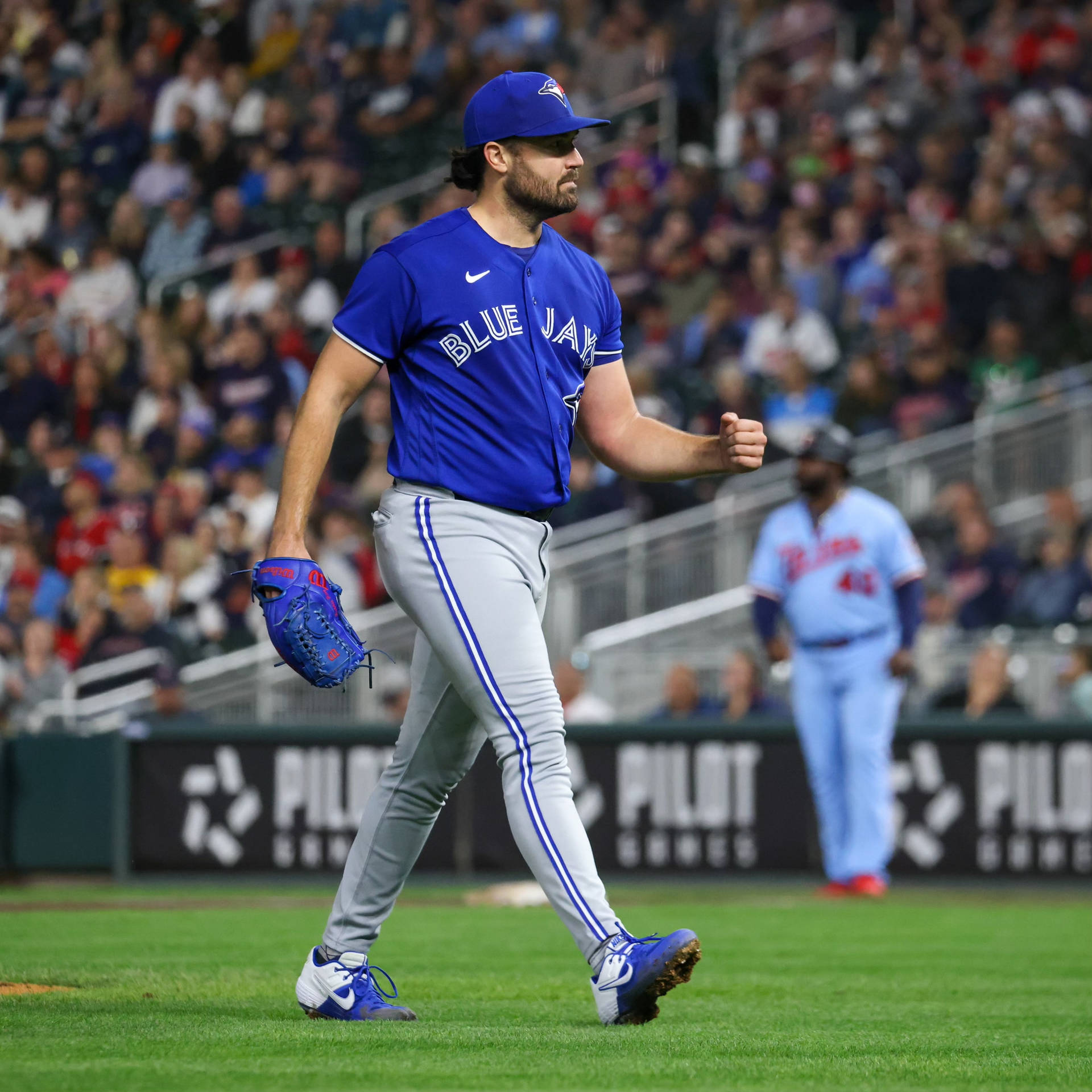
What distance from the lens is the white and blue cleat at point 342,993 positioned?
489cm

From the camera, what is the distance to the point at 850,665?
10.4m

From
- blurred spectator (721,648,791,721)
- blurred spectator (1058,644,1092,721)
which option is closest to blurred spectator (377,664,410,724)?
blurred spectator (721,648,791,721)

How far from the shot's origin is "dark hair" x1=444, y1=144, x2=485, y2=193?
5.01 meters

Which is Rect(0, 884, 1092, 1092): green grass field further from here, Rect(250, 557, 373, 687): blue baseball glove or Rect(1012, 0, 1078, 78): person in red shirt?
Rect(1012, 0, 1078, 78): person in red shirt

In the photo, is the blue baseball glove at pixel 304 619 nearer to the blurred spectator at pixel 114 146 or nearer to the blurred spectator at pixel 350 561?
the blurred spectator at pixel 350 561

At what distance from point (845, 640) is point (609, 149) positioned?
390 inches

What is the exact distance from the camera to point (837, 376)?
1517 cm

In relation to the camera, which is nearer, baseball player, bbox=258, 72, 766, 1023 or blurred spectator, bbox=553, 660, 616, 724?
baseball player, bbox=258, 72, 766, 1023

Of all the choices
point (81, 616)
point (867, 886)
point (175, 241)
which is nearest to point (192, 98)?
point (175, 241)

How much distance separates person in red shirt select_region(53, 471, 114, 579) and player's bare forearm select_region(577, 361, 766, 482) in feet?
37.1

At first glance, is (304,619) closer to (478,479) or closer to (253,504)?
(478,479)

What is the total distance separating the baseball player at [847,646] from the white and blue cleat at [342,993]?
5646 mm

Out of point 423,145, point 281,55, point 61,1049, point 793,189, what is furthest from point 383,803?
point 281,55

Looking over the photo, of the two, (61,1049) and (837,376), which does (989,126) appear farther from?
(61,1049)
